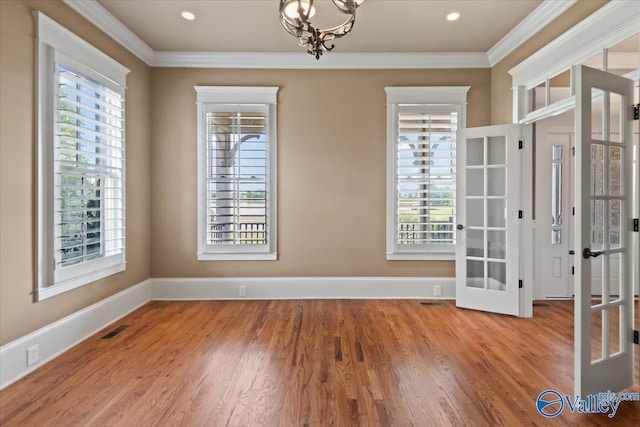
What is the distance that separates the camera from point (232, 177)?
14.4 ft

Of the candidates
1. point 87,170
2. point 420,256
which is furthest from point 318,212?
point 87,170

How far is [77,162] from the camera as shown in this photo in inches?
121

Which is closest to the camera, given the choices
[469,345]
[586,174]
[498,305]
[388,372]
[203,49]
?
[586,174]

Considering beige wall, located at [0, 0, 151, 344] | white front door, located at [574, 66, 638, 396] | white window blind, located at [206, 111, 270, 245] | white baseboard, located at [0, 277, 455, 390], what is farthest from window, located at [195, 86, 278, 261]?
white front door, located at [574, 66, 638, 396]

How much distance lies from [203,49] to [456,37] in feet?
10.2

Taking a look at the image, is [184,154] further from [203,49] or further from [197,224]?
[203,49]

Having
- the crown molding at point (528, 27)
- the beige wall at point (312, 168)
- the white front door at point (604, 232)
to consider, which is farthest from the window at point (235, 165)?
the white front door at point (604, 232)

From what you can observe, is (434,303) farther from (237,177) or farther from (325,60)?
(325,60)

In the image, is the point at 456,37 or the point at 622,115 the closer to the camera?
the point at 622,115

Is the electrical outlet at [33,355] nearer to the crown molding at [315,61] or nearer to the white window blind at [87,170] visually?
the white window blind at [87,170]

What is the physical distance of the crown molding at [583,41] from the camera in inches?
97.9

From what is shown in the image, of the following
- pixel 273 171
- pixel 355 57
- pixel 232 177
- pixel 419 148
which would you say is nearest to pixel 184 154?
pixel 232 177

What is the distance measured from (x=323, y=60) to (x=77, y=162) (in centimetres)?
305

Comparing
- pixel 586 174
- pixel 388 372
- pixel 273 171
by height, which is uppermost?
pixel 273 171
